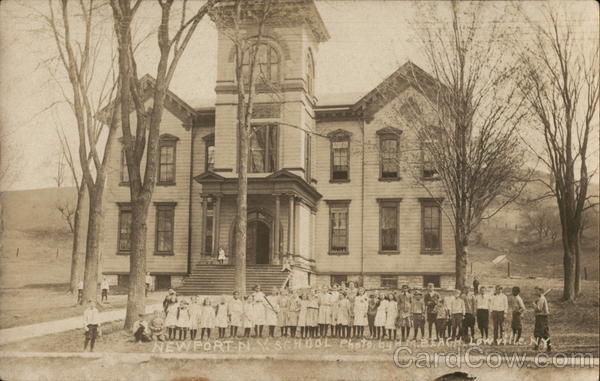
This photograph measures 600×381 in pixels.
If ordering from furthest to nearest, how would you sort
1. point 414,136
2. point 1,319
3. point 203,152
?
point 203,152 < point 414,136 < point 1,319

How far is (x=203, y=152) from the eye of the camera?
53.5 ft

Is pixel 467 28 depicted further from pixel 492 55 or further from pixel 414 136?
pixel 414 136

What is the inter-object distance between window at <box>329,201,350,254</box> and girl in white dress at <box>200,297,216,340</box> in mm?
3765

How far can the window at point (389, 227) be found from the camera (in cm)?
1530

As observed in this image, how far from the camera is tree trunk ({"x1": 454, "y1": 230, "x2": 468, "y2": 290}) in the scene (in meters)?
12.5

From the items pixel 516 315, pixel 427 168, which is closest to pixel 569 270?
pixel 516 315

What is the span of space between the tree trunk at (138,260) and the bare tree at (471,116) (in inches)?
238

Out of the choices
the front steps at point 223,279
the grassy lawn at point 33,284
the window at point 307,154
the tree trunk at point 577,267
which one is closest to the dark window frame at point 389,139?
the window at point 307,154

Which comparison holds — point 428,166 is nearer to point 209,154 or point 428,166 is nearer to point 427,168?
point 427,168

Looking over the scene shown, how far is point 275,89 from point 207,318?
634 centimetres

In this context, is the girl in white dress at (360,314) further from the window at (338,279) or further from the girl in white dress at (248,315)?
the window at (338,279)

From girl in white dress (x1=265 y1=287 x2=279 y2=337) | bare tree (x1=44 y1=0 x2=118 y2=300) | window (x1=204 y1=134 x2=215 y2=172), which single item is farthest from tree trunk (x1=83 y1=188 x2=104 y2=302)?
window (x1=204 y1=134 x2=215 y2=172)

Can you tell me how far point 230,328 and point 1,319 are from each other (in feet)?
13.6

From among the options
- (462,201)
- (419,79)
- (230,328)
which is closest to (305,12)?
(419,79)
